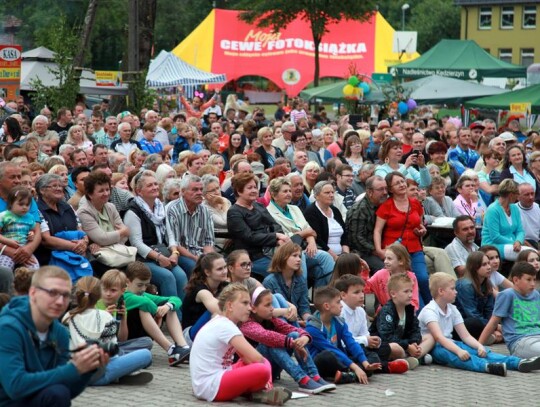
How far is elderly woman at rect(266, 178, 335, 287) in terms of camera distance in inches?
461

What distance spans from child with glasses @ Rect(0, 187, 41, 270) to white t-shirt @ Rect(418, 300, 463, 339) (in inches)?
139

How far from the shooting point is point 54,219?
1015cm

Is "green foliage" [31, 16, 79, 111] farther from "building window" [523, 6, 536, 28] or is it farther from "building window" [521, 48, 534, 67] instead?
"building window" [523, 6, 536, 28]

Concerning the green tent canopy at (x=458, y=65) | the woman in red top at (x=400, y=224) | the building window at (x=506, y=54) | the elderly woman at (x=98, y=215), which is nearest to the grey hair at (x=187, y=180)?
the elderly woman at (x=98, y=215)

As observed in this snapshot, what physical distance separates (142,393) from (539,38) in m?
76.1

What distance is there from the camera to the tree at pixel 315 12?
46.8 metres

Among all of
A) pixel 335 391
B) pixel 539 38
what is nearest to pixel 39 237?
pixel 335 391

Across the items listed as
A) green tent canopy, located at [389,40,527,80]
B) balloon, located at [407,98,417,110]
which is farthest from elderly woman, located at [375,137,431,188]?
green tent canopy, located at [389,40,527,80]

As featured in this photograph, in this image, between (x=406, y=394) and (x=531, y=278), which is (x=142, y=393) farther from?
(x=531, y=278)

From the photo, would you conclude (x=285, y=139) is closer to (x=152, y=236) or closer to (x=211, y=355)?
(x=152, y=236)

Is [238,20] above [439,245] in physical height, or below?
above

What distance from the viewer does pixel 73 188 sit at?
12.0m

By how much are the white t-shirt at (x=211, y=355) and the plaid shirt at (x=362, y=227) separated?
4.10 m

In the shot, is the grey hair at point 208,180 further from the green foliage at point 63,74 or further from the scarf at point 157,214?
the green foliage at point 63,74
